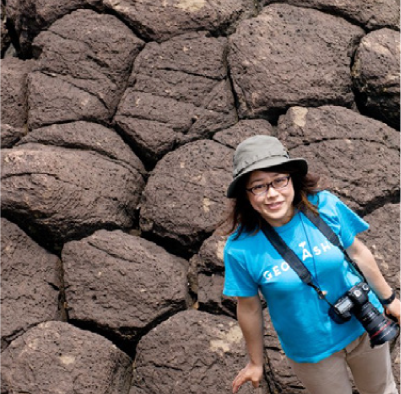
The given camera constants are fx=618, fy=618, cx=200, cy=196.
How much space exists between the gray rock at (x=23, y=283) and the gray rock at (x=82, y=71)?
0.64 meters

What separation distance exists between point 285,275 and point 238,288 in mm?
166

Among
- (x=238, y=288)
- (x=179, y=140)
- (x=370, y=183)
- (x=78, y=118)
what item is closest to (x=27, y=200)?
(x=78, y=118)

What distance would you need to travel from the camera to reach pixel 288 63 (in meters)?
3.12

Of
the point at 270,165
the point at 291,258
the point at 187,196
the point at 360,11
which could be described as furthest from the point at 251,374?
the point at 360,11

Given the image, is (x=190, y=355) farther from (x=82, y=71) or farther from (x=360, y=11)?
(x=360, y=11)

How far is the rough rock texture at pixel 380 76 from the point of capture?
3.10 meters

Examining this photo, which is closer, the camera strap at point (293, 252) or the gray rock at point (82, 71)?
the camera strap at point (293, 252)

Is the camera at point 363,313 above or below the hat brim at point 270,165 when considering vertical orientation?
below

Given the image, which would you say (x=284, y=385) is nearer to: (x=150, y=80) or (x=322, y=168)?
(x=322, y=168)

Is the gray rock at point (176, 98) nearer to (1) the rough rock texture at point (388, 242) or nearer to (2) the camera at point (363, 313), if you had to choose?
(1) the rough rock texture at point (388, 242)

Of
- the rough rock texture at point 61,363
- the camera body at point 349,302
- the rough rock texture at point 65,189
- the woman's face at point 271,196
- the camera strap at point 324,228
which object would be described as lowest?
the rough rock texture at point 61,363

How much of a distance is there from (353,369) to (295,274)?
1.60 feet

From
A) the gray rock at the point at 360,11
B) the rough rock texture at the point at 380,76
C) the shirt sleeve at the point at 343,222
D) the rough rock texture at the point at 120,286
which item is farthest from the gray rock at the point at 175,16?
the shirt sleeve at the point at 343,222

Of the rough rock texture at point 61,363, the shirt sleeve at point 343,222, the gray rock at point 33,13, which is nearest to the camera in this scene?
the shirt sleeve at point 343,222
